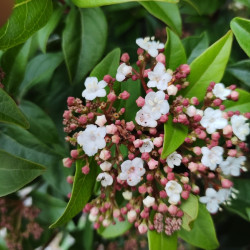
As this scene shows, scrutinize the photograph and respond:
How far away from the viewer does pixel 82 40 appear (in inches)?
49.7

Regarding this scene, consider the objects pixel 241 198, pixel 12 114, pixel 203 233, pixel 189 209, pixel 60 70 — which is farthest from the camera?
pixel 60 70

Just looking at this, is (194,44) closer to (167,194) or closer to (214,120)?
(214,120)

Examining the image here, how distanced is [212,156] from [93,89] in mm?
366

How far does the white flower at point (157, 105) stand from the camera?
0.92 metres

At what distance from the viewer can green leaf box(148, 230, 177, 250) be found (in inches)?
40.2

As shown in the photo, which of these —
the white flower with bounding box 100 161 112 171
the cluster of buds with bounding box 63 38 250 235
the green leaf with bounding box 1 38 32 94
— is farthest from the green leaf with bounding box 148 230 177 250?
the green leaf with bounding box 1 38 32 94

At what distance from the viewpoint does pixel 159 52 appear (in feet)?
3.51

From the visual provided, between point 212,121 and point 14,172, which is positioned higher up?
point 212,121

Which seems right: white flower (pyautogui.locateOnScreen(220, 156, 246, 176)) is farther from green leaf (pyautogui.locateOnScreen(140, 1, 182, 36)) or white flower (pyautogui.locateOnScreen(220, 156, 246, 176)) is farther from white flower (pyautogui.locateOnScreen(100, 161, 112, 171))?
green leaf (pyautogui.locateOnScreen(140, 1, 182, 36))

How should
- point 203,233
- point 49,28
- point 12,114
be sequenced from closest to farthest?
point 12,114
point 203,233
point 49,28

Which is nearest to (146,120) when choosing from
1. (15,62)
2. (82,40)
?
(82,40)

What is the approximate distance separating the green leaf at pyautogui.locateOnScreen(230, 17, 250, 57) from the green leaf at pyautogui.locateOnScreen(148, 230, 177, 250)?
580mm

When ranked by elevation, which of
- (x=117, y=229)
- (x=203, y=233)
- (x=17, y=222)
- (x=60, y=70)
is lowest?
(x=17, y=222)

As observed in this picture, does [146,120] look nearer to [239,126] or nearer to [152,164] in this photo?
[152,164]
